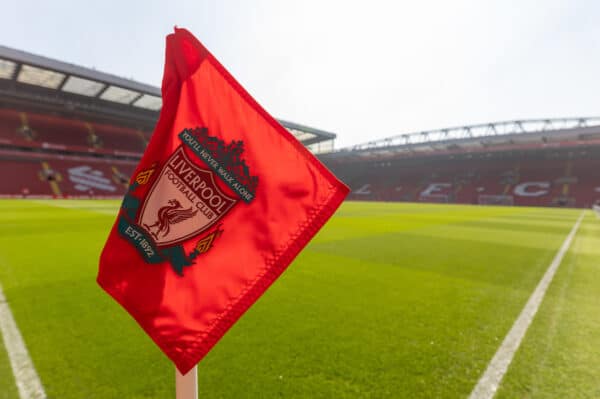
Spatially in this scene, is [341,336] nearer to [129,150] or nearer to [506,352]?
[506,352]

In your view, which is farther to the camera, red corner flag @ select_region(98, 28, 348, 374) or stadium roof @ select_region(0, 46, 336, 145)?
stadium roof @ select_region(0, 46, 336, 145)

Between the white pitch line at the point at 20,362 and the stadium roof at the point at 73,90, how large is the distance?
19.3 m

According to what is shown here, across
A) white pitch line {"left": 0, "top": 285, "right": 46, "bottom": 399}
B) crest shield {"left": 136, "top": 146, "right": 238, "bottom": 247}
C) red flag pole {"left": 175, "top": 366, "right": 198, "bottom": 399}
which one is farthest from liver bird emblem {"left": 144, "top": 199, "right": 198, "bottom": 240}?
white pitch line {"left": 0, "top": 285, "right": 46, "bottom": 399}

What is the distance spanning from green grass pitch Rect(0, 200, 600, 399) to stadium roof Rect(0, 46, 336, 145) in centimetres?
1776

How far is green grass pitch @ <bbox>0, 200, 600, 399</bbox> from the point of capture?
1.78 metres

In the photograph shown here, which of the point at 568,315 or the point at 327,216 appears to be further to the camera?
the point at 568,315

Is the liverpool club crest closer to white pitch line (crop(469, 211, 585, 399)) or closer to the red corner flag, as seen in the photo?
the red corner flag

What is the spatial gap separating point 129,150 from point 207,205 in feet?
161

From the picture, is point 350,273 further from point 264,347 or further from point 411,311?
point 264,347

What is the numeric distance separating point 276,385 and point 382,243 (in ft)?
18.7

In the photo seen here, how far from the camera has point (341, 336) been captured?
95.3 inches

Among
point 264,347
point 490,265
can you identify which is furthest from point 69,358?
point 490,265

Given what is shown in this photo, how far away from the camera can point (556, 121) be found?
39.2 meters

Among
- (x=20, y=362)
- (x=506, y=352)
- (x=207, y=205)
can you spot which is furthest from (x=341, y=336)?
(x=20, y=362)
